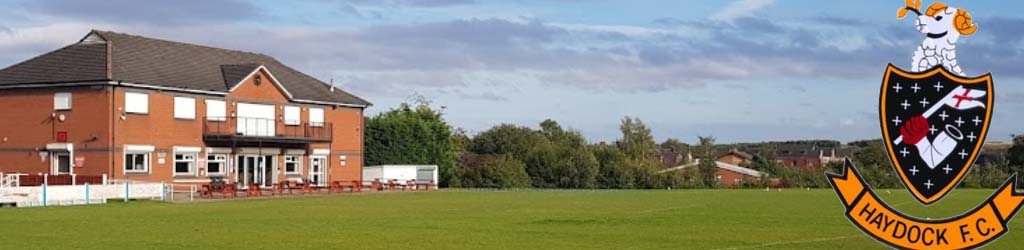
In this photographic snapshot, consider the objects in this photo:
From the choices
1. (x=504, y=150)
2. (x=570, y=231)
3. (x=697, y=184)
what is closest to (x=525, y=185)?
(x=697, y=184)

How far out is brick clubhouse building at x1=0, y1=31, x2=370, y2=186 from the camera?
53.1 metres

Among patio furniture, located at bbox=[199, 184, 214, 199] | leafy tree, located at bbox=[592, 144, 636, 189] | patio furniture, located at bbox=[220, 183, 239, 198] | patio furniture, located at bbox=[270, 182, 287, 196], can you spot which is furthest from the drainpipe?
leafy tree, located at bbox=[592, 144, 636, 189]

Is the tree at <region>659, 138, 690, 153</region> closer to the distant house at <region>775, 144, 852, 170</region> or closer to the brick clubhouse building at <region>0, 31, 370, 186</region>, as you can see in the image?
the distant house at <region>775, 144, 852, 170</region>

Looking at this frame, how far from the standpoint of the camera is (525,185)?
80250 mm

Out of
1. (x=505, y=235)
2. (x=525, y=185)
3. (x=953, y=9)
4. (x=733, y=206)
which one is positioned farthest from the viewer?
(x=525, y=185)

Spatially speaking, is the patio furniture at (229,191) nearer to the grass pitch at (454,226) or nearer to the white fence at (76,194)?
the white fence at (76,194)

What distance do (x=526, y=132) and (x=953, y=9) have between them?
9934 centimetres

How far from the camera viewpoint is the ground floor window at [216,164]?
57.6 m

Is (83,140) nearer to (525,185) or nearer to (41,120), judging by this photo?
(41,120)

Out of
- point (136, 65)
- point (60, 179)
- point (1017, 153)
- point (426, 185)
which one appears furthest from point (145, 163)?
point (1017, 153)

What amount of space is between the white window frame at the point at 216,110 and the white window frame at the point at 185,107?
2.54ft

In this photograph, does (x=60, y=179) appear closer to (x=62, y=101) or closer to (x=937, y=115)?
(x=62, y=101)

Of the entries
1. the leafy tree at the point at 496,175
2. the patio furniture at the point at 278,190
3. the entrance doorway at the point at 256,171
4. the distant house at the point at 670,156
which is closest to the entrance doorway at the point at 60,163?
the entrance doorway at the point at 256,171

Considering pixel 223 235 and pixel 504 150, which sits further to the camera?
pixel 504 150
